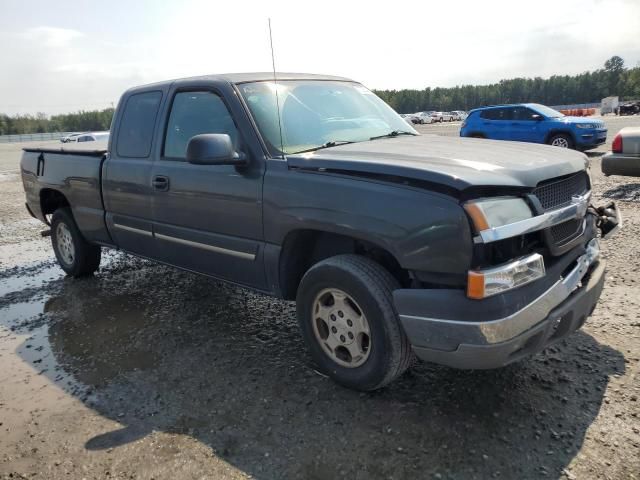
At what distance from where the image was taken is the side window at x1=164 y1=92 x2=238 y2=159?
3697mm

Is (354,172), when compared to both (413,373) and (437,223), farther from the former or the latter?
(413,373)

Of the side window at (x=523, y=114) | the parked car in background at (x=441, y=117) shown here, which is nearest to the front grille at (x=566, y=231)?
the side window at (x=523, y=114)

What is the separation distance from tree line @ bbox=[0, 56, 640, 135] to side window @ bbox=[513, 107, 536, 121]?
75.2 m

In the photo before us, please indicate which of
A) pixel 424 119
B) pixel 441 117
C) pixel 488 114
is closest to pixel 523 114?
pixel 488 114

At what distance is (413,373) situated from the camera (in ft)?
10.9

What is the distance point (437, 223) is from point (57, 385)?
278 cm

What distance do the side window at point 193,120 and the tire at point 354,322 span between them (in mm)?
1193

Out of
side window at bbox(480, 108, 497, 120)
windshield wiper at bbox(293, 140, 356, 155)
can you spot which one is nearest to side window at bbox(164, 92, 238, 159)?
windshield wiper at bbox(293, 140, 356, 155)

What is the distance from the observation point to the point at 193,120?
3975mm

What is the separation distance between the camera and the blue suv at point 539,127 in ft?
47.9

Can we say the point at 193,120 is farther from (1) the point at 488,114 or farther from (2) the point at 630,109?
(2) the point at 630,109

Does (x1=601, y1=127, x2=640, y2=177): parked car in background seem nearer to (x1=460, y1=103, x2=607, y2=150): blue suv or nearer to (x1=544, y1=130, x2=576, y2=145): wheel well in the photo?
(x1=460, y1=103, x2=607, y2=150): blue suv

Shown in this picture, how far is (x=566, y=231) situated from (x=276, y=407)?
1.95m

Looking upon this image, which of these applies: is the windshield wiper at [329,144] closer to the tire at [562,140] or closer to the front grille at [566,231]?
the front grille at [566,231]
